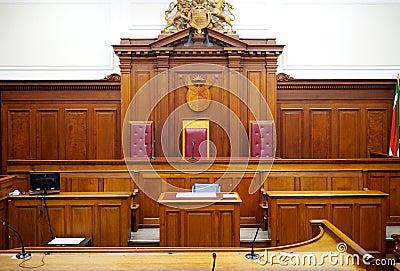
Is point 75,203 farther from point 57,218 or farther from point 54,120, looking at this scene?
point 54,120

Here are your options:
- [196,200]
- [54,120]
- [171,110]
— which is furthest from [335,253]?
[54,120]

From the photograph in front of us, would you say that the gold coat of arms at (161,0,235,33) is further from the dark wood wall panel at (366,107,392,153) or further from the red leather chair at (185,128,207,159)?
the dark wood wall panel at (366,107,392,153)

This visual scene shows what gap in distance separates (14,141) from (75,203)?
3.67 m

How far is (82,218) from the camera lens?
482 cm

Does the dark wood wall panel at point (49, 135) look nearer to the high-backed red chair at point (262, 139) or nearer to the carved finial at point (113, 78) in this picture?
the carved finial at point (113, 78)

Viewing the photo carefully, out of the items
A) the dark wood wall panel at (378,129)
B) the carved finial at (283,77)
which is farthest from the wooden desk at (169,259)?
the dark wood wall panel at (378,129)

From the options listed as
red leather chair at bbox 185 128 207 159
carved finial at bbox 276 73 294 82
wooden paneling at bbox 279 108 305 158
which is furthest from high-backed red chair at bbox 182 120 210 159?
carved finial at bbox 276 73 294 82

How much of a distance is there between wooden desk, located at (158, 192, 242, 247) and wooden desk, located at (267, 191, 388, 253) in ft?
1.60

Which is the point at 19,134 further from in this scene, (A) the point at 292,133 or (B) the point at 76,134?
(A) the point at 292,133

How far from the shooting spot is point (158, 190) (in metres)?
5.46

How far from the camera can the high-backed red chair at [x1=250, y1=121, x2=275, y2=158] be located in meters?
7.27

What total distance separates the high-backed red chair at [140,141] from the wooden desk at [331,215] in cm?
279

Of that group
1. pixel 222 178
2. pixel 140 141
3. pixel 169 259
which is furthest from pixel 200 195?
pixel 140 141

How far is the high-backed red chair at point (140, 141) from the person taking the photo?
23.3ft
